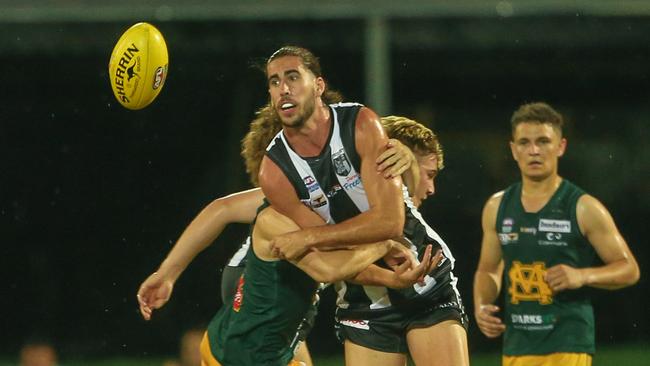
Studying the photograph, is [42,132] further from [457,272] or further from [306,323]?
[306,323]

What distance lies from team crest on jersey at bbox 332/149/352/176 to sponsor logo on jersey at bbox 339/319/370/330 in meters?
0.69

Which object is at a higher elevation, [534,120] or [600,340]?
[534,120]

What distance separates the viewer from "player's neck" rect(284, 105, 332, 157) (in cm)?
501

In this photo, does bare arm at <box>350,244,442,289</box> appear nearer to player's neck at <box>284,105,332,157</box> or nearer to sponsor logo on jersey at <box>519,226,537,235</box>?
player's neck at <box>284,105,332,157</box>

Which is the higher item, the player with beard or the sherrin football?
the sherrin football

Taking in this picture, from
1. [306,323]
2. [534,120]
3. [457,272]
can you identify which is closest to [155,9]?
[457,272]

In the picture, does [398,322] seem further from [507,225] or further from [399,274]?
[507,225]

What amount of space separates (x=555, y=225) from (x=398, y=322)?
148 cm

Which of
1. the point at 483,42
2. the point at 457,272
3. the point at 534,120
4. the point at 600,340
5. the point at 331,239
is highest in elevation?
the point at 483,42

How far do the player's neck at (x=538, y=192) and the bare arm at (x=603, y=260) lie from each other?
206 millimetres

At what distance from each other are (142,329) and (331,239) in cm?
545

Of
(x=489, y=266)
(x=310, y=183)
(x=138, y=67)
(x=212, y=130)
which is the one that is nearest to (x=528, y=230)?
(x=489, y=266)

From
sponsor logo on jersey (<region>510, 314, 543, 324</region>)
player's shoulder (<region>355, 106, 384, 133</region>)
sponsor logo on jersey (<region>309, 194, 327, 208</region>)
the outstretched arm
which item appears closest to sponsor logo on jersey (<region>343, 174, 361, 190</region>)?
sponsor logo on jersey (<region>309, 194, 327, 208</region>)

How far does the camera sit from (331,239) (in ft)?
15.4
